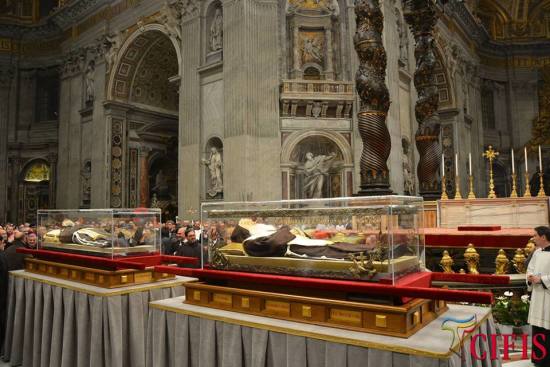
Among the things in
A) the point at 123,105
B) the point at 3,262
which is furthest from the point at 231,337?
the point at 123,105

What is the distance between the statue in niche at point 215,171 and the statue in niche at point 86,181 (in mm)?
8288

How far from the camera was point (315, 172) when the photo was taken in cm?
1404

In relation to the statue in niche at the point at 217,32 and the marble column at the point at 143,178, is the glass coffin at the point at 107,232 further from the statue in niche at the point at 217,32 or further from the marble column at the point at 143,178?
the marble column at the point at 143,178

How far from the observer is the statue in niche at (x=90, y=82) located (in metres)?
20.0

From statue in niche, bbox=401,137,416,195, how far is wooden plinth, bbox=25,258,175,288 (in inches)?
482

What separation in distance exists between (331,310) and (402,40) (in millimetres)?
15822

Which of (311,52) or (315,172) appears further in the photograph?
(311,52)

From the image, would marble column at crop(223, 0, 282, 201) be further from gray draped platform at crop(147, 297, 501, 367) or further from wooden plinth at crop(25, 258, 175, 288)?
gray draped platform at crop(147, 297, 501, 367)

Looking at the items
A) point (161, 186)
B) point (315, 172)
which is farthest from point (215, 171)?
point (161, 186)

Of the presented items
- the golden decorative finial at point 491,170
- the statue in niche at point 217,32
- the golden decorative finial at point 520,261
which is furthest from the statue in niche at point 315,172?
the golden decorative finial at point 520,261

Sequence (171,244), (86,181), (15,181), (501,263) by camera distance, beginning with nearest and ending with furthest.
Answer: (501,263), (171,244), (86,181), (15,181)

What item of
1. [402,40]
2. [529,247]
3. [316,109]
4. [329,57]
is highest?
[402,40]

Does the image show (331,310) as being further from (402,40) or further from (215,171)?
(402,40)

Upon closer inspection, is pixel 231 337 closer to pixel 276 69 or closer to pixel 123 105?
pixel 276 69
